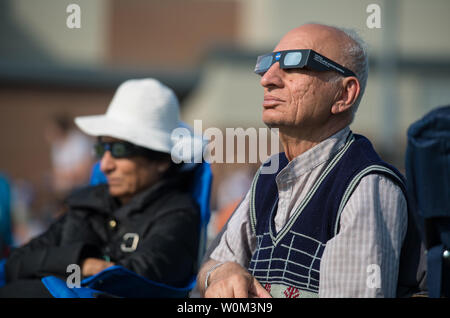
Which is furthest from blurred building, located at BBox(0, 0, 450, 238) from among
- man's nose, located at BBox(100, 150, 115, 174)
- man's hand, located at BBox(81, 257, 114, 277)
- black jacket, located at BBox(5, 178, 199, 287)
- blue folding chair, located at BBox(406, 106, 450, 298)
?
blue folding chair, located at BBox(406, 106, 450, 298)

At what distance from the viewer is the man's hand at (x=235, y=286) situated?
224 centimetres

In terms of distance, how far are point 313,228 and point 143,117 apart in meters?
1.86

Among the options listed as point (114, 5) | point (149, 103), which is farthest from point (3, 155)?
point (149, 103)

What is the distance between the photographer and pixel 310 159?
2416 mm

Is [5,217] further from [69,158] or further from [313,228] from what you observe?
[313,228]

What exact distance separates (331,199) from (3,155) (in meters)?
20.5

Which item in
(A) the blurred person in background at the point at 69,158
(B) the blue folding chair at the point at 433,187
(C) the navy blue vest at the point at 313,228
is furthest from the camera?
(A) the blurred person in background at the point at 69,158

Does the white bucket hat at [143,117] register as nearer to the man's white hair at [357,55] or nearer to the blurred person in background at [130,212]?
the blurred person in background at [130,212]

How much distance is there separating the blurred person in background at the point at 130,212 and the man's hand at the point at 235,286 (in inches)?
40.3

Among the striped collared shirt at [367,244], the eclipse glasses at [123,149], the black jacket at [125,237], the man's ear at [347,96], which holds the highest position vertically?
the man's ear at [347,96]

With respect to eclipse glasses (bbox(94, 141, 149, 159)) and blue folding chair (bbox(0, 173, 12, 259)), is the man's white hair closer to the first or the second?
eclipse glasses (bbox(94, 141, 149, 159))

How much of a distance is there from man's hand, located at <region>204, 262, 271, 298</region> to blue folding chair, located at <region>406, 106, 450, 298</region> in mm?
Answer: 631

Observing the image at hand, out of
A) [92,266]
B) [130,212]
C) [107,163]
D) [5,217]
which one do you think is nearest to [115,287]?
[92,266]

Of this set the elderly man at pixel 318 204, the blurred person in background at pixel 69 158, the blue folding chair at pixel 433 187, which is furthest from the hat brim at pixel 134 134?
the blurred person in background at pixel 69 158
